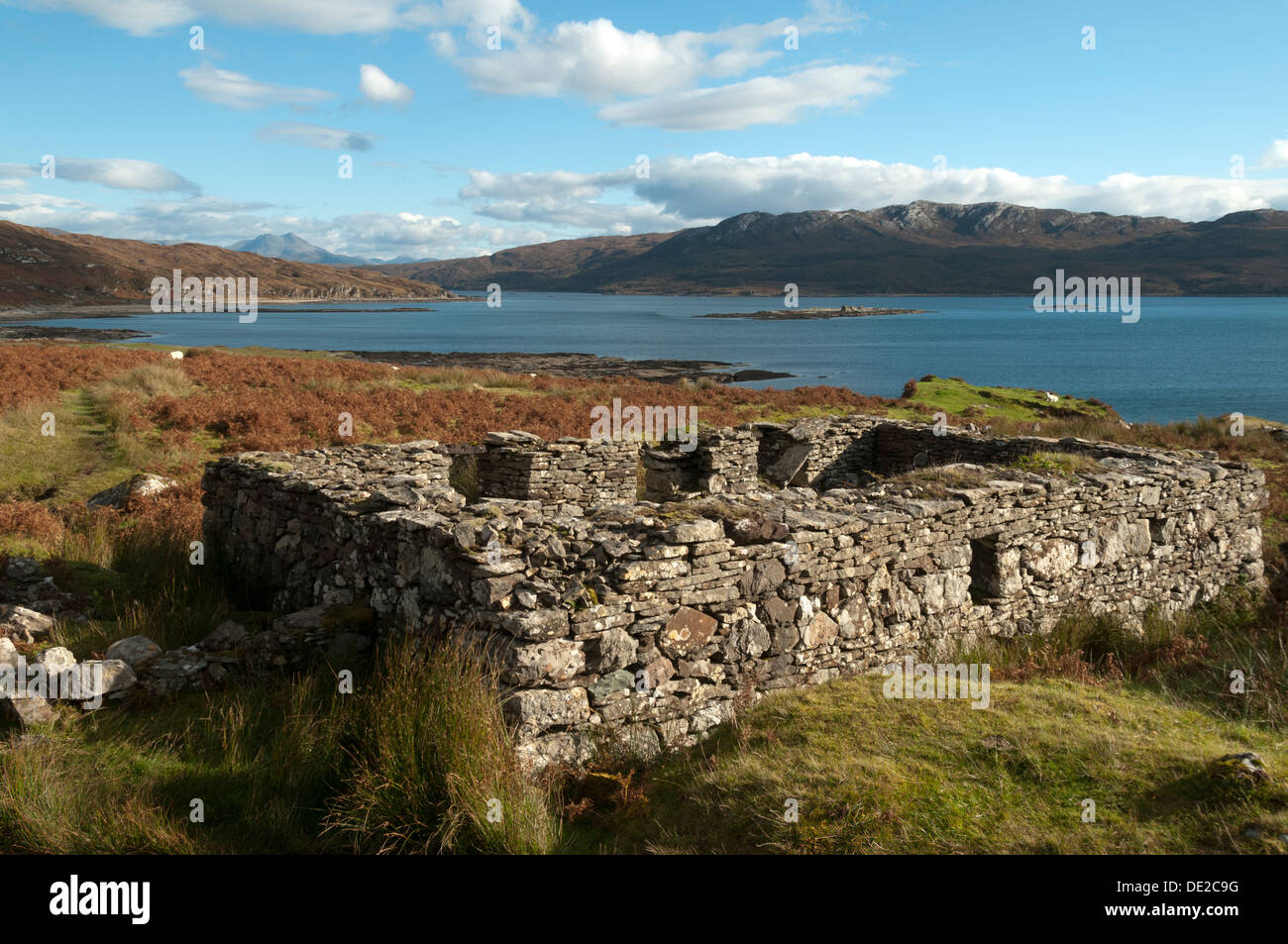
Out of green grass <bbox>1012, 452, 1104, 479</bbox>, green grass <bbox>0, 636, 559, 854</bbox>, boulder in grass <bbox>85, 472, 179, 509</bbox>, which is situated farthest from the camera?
boulder in grass <bbox>85, 472, 179, 509</bbox>

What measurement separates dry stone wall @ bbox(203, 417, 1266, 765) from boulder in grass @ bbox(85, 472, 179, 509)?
13.5 feet

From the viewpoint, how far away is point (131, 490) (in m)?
13.7

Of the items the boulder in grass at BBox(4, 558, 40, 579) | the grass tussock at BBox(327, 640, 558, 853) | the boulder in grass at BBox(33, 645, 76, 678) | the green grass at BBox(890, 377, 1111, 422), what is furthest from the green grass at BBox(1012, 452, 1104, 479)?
the green grass at BBox(890, 377, 1111, 422)

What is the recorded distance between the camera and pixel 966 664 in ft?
23.5

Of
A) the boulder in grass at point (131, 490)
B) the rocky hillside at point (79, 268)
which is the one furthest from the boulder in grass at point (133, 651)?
the rocky hillside at point (79, 268)

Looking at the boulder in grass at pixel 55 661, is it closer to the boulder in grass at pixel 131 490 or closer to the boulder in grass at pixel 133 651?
the boulder in grass at pixel 133 651

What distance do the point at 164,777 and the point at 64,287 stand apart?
530 ft

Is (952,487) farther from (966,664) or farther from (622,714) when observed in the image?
(622,714)

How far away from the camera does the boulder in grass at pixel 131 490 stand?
528 inches

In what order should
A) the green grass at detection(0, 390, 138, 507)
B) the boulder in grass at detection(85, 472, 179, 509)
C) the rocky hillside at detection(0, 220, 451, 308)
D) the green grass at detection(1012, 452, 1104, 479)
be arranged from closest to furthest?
the green grass at detection(1012, 452, 1104, 479), the boulder in grass at detection(85, 472, 179, 509), the green grass at detection(0, 390, 138, 507), the rocky hillside at detection(0, 220, 451, 308)

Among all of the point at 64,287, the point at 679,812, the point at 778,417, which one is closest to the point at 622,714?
the point at 679,812

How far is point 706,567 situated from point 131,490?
1223 cm

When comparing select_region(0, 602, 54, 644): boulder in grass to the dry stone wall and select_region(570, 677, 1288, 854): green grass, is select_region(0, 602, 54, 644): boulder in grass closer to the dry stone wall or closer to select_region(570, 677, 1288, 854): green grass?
the dry stone wall

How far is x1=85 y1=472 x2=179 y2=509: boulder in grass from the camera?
13.4 meters
